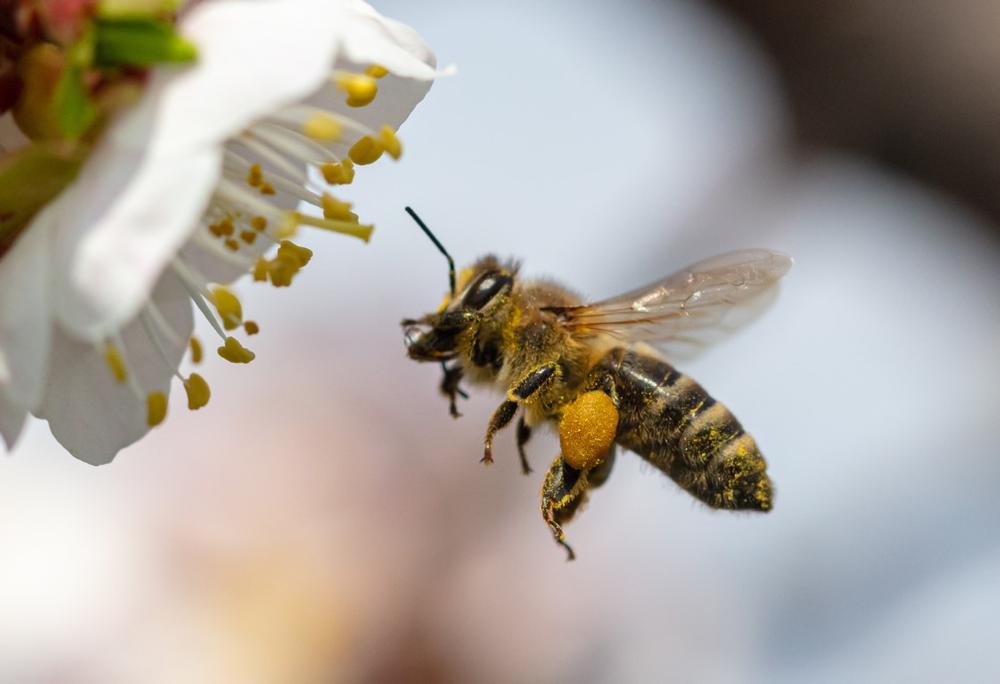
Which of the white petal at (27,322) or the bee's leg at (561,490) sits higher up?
the white petal at (27,322)

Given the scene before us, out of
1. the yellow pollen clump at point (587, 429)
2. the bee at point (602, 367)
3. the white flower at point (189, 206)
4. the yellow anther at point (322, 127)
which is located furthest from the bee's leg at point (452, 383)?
the yellow anther at point (322, 127)

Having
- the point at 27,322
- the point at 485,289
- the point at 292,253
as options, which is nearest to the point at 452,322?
the point at 485,289

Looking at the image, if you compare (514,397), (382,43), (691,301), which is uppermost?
(382,43)

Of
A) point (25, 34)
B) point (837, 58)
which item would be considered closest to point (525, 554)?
point (837, 58)

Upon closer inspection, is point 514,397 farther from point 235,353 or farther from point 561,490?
point 235,353

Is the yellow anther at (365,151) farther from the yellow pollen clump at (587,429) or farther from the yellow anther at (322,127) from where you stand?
the yellow pollen clump at (587,429)

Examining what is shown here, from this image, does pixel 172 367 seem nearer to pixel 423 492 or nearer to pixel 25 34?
pixel 25 34
